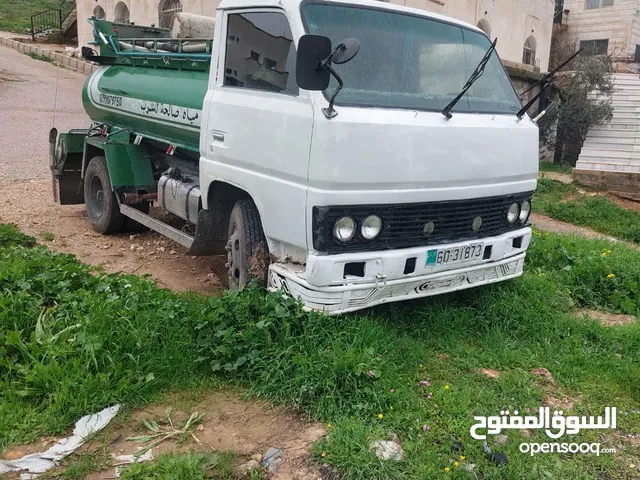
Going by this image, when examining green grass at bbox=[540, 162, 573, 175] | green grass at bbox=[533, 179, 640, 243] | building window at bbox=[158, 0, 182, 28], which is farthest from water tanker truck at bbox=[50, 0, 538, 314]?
building window at bbox=[158, 0, 182, 28]

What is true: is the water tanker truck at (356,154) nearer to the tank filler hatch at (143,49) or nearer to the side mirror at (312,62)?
the side mirror at (312,62)

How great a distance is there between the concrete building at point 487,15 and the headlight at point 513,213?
13569mm

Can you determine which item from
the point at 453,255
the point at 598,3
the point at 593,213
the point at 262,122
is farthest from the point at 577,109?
the point at 598,3

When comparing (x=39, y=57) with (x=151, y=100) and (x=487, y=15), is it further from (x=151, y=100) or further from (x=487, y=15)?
(x=151, y=100)

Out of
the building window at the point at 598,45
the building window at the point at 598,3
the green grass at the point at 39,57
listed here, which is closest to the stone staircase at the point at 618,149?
the building window at the point at 598,45

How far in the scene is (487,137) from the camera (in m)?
4.18

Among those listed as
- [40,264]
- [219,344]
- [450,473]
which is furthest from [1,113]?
[450,473]

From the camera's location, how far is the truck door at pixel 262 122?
379cm

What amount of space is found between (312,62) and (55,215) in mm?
5718

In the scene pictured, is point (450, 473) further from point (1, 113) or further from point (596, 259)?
point (1, 113)

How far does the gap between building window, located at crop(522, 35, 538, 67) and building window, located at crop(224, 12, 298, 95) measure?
22683 millimetres

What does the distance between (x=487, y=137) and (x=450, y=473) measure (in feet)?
7.25

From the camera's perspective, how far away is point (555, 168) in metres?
15.4

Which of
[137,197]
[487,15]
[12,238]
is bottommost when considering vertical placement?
[12,238]
